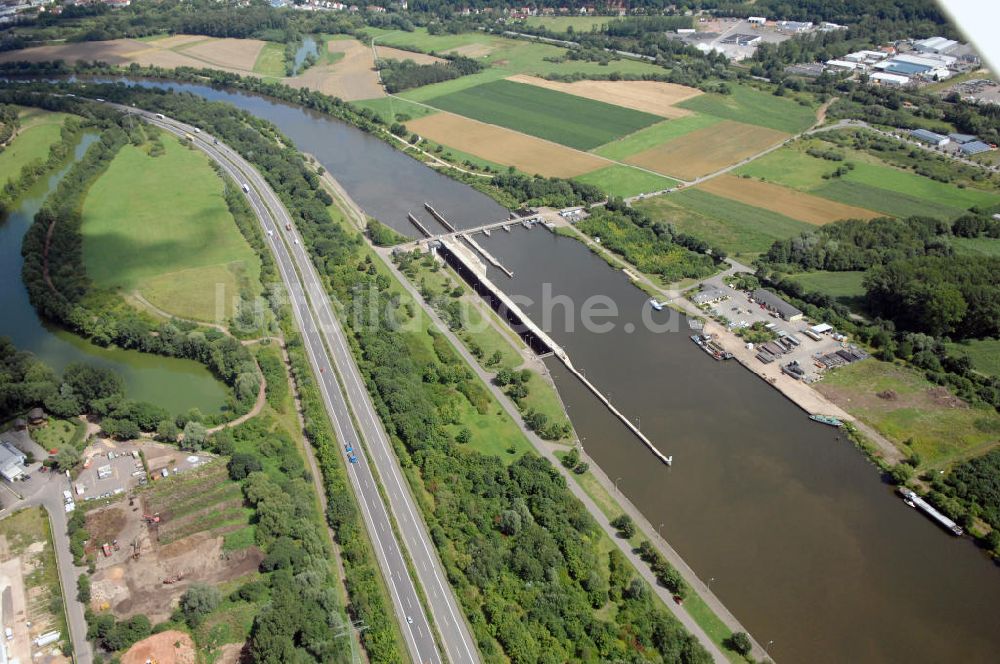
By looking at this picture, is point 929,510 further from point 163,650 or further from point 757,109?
point 757,109

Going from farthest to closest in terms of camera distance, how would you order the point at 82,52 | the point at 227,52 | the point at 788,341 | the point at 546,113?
the point at 227,52 → the point at 82,52 → the point at 546,113 → the point at 788,341

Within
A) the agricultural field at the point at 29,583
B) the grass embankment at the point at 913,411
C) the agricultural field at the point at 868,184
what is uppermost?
the agricultural field at the point at 868,184

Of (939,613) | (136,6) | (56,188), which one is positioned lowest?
(939,613)

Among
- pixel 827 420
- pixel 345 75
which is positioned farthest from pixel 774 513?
pixel 345 75

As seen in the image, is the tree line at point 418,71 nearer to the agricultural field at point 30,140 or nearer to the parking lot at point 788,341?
the agricultural field at point 30,140

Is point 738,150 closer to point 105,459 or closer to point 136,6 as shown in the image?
point 105,459

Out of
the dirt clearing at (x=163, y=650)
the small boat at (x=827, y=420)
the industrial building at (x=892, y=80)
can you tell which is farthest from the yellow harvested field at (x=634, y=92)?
the dirt clearing at (x=163, y=650)

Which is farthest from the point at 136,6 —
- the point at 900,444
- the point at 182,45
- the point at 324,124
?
the point at 900,444
